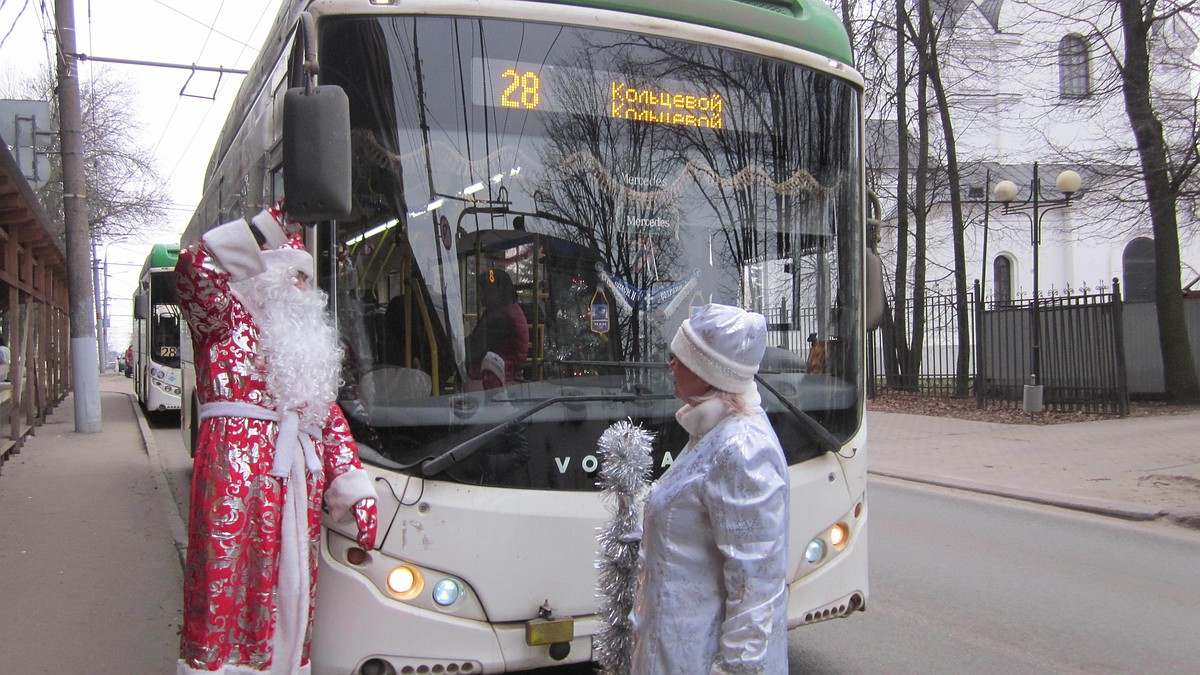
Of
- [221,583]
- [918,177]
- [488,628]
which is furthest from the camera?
[918,177]

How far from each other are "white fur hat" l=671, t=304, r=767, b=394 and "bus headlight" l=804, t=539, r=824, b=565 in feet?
6.50

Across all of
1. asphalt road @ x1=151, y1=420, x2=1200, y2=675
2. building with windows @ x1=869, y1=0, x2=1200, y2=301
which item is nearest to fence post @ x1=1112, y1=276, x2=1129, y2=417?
asphalt road @ x1=151, y1=420, x2=1200, y2=675

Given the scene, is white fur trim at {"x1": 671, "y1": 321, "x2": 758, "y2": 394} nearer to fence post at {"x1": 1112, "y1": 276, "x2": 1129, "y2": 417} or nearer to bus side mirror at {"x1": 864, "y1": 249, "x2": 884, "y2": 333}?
bus side mirror at {"x1": 864, "y1": 249, "x2": 884, "y2": 333}

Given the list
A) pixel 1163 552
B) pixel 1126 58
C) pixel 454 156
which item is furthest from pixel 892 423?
pixel 454 156

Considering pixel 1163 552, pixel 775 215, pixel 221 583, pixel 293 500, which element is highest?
pixel 775 215

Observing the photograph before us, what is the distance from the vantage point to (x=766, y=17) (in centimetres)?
447

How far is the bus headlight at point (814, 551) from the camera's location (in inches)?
167

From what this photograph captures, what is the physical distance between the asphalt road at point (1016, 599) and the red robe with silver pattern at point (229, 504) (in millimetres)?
2825

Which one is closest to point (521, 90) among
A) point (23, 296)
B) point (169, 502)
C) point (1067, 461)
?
point (169, 502)

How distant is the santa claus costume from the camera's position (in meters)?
3.28

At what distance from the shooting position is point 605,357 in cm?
396

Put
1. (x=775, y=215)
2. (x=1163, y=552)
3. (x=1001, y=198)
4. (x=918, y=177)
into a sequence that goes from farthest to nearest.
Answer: (x=918, y=177), (x=1001, y=198), (x=1163, y=552), (x=775, y=215)

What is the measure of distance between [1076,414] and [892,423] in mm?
2945

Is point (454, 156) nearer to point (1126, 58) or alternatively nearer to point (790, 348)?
point (790, 348)
